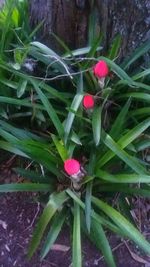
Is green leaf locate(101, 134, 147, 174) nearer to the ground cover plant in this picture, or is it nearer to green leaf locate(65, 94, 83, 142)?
the ground cover plant

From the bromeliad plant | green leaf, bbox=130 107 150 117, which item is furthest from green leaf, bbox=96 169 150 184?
green leaf, bbox=130 107 150 117

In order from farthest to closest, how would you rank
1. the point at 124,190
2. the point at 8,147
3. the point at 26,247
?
the point at 26,247 < the point at 8,147 < the point at 124,190

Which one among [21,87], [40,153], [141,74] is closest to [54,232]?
[40,153]

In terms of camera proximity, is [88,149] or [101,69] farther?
[88,149]

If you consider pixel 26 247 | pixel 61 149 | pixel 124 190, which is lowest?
pixel 26 247

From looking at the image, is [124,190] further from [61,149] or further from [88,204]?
[61,149]

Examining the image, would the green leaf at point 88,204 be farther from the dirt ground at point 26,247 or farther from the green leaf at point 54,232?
the dirt ground at point 26,247
